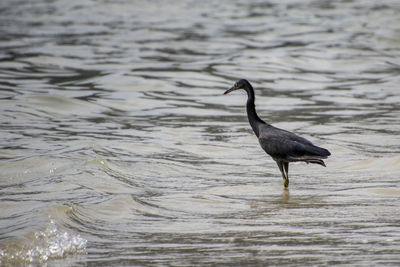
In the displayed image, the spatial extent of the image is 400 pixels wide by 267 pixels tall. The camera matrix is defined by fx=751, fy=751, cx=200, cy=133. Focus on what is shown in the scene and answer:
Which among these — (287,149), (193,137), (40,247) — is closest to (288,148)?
(287,149)

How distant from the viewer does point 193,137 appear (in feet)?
43.0

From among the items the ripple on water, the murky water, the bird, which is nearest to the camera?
the ripple on water

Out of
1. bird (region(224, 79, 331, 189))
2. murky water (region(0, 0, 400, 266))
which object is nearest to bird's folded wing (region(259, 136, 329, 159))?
bird (region(224, 79, 331, 189))

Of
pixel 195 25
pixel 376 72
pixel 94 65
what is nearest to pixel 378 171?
pixel 376 72

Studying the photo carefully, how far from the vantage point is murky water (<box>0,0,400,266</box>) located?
23.1 ft

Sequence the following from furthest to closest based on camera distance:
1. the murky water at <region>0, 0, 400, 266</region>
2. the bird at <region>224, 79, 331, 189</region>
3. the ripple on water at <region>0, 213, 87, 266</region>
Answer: the bird at <region>224, 79, 331, 189</region> → the murky water at <region>0, 0, 400, 266</region> → the ripple on water at <region>0, 213, 87, 266</region>

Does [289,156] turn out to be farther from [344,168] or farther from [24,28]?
[24,28]

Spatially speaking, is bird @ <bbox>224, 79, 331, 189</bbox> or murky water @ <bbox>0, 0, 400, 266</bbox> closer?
murky water @ <bbox>0, 0, 400, 266</bbox>

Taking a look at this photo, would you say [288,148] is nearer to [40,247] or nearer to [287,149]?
[287,149]

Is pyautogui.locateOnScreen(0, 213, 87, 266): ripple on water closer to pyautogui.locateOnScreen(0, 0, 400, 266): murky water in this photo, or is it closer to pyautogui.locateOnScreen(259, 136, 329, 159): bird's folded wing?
pyautogui.locateOnScreen(0, 0, 400, 266): murky water

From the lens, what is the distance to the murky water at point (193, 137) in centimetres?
704

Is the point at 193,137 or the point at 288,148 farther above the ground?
the point at 288,148

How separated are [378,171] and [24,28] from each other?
1771 cm

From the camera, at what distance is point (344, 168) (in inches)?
420
